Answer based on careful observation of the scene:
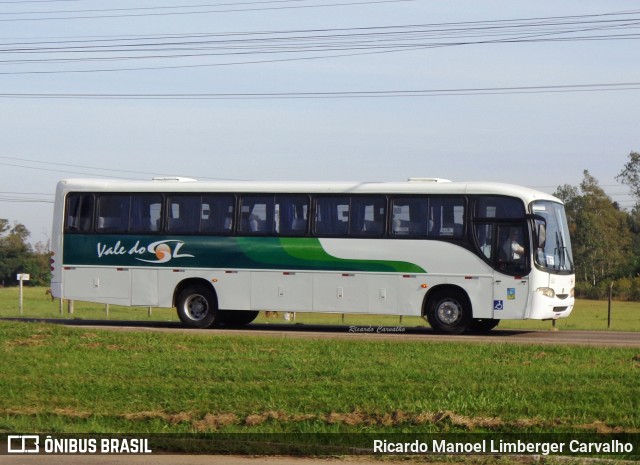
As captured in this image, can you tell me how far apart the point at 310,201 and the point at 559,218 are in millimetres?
5936

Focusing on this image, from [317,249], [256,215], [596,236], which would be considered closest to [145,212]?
[256,215]

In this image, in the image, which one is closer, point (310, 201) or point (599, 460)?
point (599, 460)

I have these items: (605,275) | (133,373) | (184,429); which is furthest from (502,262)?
(605,275)

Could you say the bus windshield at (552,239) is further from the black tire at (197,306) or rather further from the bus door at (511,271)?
the black tire at (197,306)

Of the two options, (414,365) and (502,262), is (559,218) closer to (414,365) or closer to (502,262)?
(502,262)

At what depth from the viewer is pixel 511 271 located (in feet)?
85.8

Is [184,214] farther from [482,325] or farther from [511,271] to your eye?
[511,271]

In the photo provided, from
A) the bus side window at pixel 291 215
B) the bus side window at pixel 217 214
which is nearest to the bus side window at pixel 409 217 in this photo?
the bus side window at pixel 291 215

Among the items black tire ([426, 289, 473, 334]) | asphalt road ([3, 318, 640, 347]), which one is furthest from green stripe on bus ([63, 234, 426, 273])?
asphalt road ([3, 318, 640, 347])

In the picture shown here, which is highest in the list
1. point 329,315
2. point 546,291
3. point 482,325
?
point 546,291

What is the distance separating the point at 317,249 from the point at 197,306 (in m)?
3.50

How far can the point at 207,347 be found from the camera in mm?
21109

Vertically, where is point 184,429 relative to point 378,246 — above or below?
below

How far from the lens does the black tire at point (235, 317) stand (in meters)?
29.8
